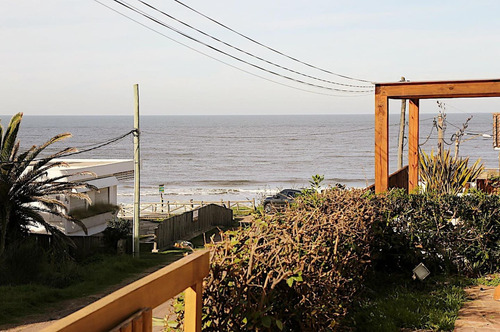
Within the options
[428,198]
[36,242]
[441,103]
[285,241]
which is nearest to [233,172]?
[441,103]

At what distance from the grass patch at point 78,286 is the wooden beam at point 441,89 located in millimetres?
9217

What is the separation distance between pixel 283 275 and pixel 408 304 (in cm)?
408

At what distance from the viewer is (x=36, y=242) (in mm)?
19000

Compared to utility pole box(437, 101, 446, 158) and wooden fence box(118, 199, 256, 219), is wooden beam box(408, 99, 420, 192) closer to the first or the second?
utility pole box(437, 101, 446, 158)

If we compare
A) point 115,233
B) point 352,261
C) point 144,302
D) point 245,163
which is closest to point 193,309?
point 144,302

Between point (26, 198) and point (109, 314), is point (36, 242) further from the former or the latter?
point (109, 314)

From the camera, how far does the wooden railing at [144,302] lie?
1940mm

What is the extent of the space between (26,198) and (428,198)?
1326cm

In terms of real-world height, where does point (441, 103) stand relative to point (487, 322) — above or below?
above

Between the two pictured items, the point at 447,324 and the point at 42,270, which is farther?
the point at 42,270

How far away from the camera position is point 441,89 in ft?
36.0

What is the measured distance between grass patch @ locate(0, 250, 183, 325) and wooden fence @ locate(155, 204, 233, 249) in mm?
1614

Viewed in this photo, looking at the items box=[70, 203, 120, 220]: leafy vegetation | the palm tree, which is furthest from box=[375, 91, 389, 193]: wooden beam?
box=[70, 203, 120, 220]: leafy vegetation

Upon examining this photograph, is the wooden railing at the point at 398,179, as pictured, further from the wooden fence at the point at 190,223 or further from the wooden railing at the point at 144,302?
the wooden railing at the point at 144,302
